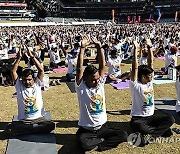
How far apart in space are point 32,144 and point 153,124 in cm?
234

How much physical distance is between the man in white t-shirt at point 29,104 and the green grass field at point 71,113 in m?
0.39

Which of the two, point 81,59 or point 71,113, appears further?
point 71,113

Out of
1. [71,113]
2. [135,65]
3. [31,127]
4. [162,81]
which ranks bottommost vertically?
[71,113]

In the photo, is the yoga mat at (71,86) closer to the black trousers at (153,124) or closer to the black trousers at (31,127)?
the black trousers at (31,127)

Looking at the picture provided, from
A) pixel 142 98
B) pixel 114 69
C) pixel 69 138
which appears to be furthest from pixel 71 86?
pixel 142 98

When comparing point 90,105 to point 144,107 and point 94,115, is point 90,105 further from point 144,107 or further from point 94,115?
point 144,107

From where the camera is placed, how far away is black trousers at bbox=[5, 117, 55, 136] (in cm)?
584

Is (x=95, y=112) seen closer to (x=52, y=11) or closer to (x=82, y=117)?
(x=82, y=117)

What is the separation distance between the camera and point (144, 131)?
18.2 ft

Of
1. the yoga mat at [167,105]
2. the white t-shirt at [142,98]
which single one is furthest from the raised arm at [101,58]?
the yoga mat at [167,105]

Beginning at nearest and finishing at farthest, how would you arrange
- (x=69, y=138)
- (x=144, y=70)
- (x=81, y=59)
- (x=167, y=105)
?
1. (x=81, y=59)
2. (x=144, y=70)
3. (x=69, y=138)
4. (x=167, y=105)

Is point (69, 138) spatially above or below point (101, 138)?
below

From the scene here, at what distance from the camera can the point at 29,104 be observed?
226 inches

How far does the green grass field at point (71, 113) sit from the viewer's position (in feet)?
17.6
